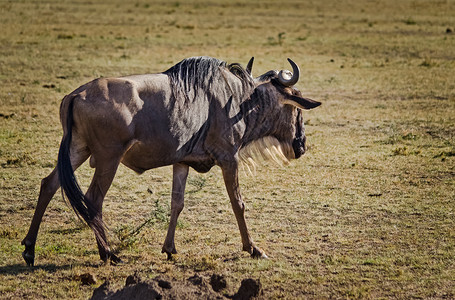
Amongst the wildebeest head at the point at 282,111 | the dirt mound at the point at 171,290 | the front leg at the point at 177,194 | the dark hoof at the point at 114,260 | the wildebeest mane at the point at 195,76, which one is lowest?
the dark hoof at the point at 114,260

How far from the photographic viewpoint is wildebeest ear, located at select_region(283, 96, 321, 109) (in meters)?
6.79

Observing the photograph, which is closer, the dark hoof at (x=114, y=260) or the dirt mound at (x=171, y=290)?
the dirt mound at (x=171, y=290)

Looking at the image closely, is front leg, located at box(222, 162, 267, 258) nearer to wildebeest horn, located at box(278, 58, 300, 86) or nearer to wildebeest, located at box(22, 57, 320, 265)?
wildebeest, located at box(22, 57, 320, 265)

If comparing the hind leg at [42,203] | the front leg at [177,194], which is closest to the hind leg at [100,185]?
the hind leg at [42,203]

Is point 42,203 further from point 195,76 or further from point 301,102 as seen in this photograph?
point 301,102

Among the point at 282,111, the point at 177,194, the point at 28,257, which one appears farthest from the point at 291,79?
the point at 28,257

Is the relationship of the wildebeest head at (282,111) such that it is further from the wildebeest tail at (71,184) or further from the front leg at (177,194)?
the wildebeest tail at (71,184)

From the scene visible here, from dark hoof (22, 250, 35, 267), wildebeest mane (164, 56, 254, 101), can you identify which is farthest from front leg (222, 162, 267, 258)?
dark hoof (22, 250, 35, 267)

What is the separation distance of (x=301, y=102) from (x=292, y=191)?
198 cm

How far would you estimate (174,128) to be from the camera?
611 cm

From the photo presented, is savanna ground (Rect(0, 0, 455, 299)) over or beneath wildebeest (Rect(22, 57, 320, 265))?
beneath

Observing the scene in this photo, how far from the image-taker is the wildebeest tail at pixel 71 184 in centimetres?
566

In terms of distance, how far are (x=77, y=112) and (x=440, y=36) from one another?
20.4 metres

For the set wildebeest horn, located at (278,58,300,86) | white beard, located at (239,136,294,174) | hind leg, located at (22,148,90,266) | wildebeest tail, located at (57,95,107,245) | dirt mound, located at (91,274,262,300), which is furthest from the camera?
white beard, located at (239,136,294,174)
